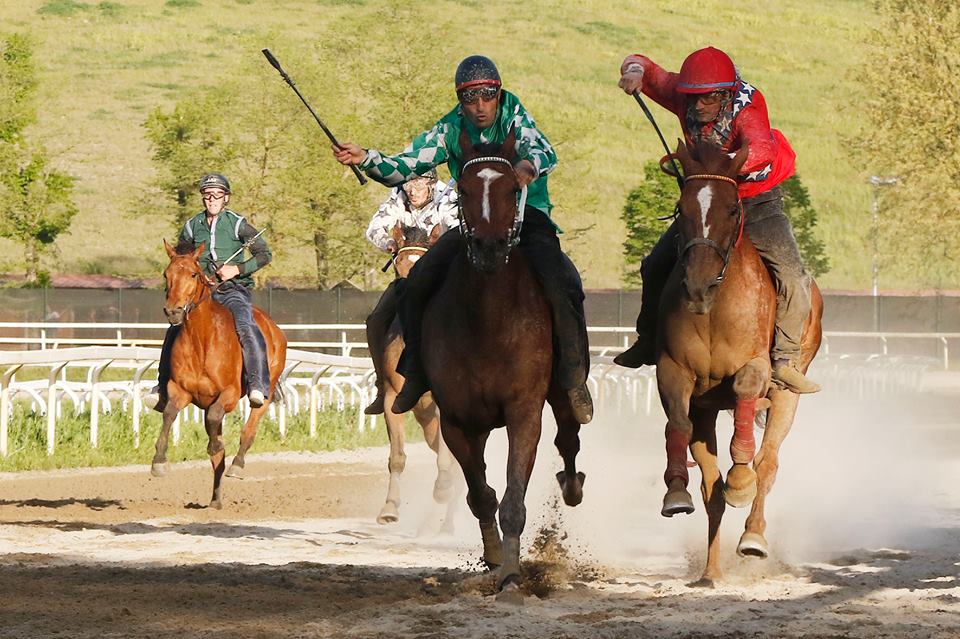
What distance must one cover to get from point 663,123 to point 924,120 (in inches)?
2487

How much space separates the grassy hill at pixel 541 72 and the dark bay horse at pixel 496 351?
57.0 metres

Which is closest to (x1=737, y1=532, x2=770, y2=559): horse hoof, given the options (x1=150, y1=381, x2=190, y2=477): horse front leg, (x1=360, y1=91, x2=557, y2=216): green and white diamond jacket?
(x1=360, y1=91, x2=557, y2=216): green and white diamond jacket

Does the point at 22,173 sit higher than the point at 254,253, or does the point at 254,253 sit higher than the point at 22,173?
the point at 22,173

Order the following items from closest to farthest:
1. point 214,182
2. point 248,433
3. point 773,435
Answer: point 773,435, point 214,182, point 248,433

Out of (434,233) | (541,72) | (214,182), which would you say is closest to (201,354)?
(214,182)

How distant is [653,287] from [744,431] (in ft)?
3.90

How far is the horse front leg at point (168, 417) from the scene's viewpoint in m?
13.3

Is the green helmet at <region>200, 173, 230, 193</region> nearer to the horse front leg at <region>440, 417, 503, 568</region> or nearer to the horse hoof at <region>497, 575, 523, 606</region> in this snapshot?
the horse front leg at <region>440, 417, 503, 568</region>

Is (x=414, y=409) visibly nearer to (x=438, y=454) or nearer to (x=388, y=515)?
(x=438, y=454)

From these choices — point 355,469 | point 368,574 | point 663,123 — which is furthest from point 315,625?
point 663,123

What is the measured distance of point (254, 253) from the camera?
14.4 metres

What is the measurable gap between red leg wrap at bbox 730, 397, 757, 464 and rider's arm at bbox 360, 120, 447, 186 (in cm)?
214

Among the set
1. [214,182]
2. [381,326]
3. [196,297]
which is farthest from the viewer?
[214,182]

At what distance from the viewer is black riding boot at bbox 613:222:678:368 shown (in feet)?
32.1
